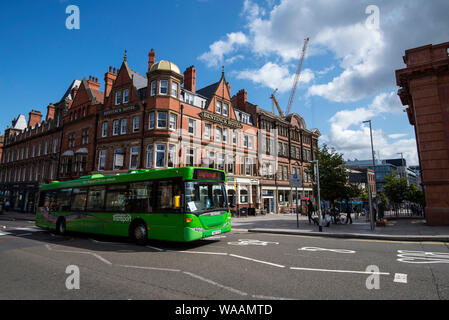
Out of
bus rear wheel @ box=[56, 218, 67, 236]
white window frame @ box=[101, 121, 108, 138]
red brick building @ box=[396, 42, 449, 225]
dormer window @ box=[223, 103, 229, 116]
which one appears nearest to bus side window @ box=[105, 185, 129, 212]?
bus rear wheel @ box=[56, 218, 67, 236]

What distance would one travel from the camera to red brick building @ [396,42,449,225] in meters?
14.9

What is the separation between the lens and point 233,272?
6004 millimetres

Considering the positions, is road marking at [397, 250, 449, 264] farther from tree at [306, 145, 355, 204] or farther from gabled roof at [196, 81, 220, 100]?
gabled roof at [196, 81, 220, 100]

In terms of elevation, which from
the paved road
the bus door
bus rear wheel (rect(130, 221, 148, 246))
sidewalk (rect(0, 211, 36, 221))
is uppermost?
the bus door

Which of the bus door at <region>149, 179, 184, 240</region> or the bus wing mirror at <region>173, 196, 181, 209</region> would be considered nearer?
the bus wing mirror at <region>173, 196, 181, 209</region>

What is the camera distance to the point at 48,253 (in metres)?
8.76

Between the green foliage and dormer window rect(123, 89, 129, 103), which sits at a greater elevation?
dormer window rect(123, 89, 129, 103)

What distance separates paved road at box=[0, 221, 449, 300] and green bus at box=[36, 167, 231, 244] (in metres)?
0.92

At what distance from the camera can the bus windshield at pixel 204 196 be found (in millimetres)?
9281

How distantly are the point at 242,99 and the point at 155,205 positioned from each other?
3010cm

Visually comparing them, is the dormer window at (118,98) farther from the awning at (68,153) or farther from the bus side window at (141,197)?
the bus side window at (141,197)
